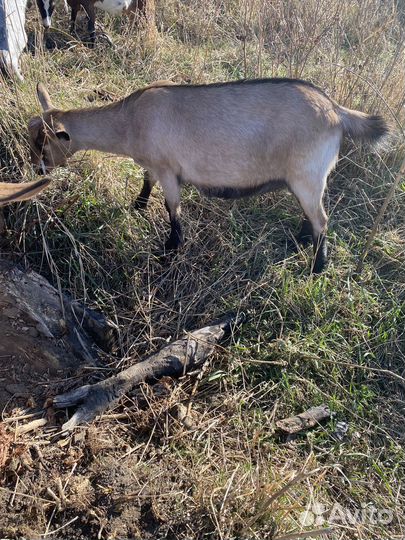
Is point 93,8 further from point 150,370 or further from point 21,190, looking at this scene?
point 150,370

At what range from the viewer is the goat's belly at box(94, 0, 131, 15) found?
6031mm

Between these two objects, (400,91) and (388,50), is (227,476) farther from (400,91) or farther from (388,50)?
(388,50)

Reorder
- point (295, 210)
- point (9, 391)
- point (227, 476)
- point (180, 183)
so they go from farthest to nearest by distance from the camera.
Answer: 1. point (295, 210)
2. point (180, 183)
3. point (9, 391)
4. point (227, 476)

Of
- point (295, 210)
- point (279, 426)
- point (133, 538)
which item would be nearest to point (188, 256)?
A: point (295, 210)

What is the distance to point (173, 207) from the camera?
3762 mm

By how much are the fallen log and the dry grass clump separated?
8 cm

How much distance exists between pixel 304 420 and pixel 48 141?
2375mm

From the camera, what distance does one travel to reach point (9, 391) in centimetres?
288

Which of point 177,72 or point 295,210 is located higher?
point 177,72

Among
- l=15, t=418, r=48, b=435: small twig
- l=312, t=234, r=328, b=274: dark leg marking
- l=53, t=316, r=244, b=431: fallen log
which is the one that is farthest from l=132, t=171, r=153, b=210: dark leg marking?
l=15, t=418, r=48, b=435: small twig

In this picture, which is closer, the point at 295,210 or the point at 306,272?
the point at 306,272

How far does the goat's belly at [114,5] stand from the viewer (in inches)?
237

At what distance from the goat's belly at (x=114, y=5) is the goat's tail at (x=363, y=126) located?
347 centimetres

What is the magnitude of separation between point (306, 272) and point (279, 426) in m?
1.31
